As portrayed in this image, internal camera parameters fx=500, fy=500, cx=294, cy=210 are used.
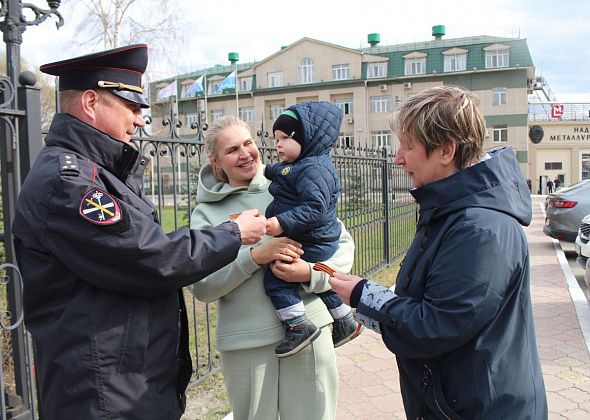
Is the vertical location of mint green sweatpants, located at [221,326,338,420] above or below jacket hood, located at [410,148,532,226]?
below

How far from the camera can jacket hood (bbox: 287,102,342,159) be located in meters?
2.64

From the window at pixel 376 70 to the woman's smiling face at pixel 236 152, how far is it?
42180mm

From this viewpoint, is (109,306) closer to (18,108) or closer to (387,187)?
(18,108)

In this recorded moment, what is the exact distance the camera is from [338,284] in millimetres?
1932

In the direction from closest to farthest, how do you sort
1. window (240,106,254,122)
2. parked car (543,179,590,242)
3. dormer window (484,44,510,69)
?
parked car (543,179,590,242), dormer window (484,44,510,69), window (240,106,254,122)

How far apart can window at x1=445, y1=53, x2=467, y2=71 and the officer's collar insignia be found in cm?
4288

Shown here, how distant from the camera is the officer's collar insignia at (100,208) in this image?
163 cm

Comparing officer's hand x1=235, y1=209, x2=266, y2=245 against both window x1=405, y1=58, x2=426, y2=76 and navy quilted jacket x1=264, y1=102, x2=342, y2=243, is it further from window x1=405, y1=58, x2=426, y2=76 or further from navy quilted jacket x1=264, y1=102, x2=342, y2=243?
window x1=405, y1=58, x2=426, y2=76

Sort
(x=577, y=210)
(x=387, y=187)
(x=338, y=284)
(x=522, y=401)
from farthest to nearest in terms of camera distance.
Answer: (x=577, y=210) < (x=387, y=187) < (x=338, y=284) < (x=522, y=401)

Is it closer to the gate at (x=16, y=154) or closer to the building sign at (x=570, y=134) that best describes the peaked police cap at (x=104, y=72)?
the gate at (x=16, y=154)

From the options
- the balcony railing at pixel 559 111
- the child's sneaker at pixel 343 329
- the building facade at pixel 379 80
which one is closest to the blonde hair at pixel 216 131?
the child's sneaker at pixel 343 329

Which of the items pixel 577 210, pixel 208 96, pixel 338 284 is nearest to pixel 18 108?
pixel 338 284

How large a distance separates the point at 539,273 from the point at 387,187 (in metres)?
3.30

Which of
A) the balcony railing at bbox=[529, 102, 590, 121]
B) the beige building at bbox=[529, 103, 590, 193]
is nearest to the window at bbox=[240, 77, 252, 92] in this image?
the beige building at bbox=[529, 103, 590, 193]
